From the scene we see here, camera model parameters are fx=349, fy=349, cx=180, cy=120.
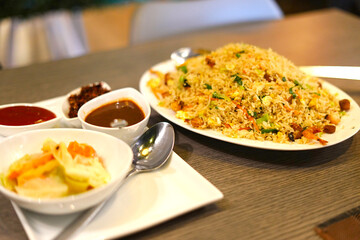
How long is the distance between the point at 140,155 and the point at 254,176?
0.41m

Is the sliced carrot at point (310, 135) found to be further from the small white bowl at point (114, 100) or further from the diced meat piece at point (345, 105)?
the small white bowl at point (114, 100)

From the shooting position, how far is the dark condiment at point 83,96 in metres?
1.48

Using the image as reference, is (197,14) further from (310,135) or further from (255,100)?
(310,135)

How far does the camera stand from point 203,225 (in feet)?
3.38

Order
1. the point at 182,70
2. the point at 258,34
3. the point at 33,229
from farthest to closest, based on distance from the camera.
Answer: the point at 258,34 < the point at 182,70 < the point at 33,229

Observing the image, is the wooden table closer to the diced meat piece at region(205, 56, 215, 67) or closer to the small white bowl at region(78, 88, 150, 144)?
the small white bowl at region(78, 88, 150, 144)

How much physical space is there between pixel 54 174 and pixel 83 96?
638 mm

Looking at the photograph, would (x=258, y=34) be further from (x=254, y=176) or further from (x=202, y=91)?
(x=254, y=176)

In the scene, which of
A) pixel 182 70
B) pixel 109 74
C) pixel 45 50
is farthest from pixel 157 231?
pixel 45 50

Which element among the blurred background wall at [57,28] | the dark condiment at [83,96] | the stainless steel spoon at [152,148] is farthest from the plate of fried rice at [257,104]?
the blurred background wall at [57,28]

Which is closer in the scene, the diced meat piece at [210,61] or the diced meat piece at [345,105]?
the diced meat piece at [345,105]

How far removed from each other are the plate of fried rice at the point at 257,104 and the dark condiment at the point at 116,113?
0.37 ft

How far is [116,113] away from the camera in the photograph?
1.42 meters

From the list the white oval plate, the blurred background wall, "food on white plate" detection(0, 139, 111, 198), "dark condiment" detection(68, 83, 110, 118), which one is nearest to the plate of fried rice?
the white oval plate
